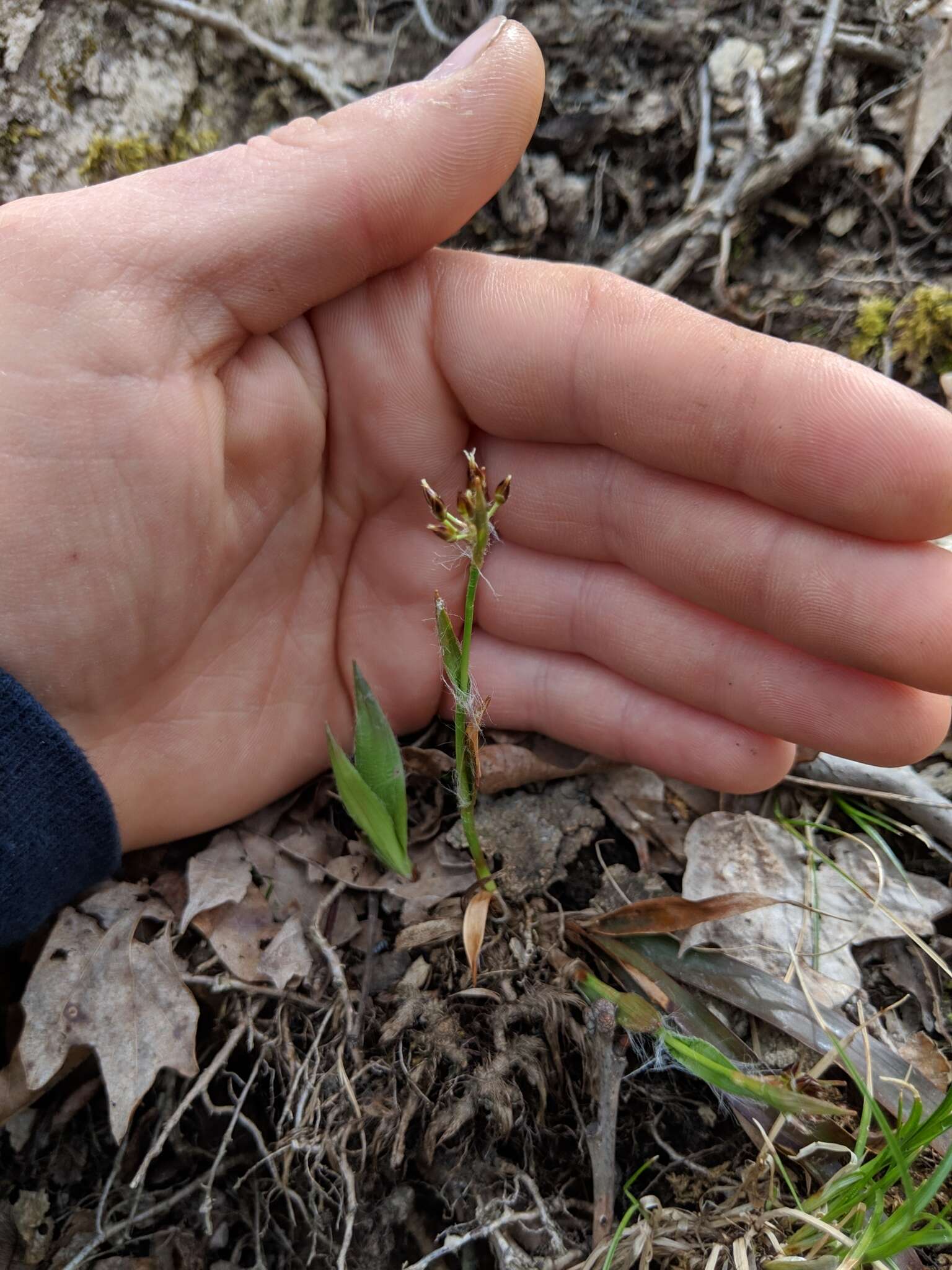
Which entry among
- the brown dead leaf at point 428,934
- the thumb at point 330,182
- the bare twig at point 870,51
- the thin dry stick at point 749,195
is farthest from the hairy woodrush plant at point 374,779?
the bare twig at point 870,51

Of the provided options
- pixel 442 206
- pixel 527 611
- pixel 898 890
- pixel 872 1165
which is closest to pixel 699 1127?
pixel 872 1165

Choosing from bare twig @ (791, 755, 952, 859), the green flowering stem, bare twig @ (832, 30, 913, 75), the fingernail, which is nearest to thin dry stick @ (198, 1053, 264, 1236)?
the green flowering stem

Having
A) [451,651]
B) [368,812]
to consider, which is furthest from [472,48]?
[368,812]

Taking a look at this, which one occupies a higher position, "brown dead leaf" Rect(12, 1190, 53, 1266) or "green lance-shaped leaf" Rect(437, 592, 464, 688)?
"green lance-shaped leaf" Rect(437, 592, 464, 688)

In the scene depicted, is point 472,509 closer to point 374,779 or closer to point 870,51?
point 374,779

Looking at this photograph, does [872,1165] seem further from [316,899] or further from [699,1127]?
[316,899]

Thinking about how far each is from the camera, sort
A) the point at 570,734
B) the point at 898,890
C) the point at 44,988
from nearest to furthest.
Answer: the point at 44,988
the point at 898,890
the point at 570,734

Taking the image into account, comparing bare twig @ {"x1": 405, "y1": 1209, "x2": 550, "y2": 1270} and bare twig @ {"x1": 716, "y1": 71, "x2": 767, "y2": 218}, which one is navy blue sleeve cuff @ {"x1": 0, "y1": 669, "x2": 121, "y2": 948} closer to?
bare twig @ {"x1": 405, "y1": 1209, "x2": 550, "y2": 1270}
